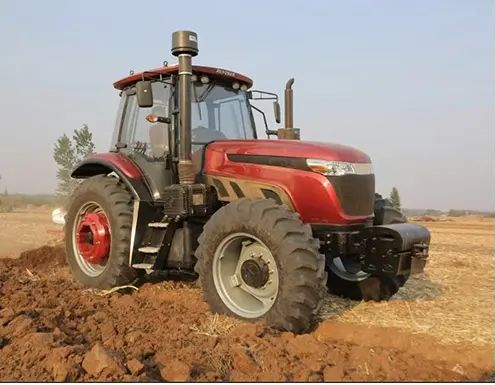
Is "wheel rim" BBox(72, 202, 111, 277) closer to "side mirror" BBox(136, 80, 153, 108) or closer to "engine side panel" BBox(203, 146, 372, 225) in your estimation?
"side mirror" BBox(136, 80, 153, 108)

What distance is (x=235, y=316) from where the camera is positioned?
178 inches

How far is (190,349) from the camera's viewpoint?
3588mm

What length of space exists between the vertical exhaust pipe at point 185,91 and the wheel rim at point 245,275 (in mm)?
992

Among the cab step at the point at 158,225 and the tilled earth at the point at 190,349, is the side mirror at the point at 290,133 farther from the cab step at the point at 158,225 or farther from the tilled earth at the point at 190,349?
the tilled earth at the point at 190,349

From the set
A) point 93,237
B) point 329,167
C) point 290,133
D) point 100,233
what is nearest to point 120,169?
point 100,233

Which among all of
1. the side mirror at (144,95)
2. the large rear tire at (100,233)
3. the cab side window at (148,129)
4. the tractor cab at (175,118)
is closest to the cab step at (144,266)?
the large rear tire at (100,233)

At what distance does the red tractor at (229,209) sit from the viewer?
438 cm

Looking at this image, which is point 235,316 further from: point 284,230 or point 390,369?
point 390,369

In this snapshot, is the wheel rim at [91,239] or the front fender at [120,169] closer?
the front fender at [120,169]

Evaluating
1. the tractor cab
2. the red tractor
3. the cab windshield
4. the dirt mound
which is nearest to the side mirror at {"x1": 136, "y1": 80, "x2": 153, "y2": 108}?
the red tractor

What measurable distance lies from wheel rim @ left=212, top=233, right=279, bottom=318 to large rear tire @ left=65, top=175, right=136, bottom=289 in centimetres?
149

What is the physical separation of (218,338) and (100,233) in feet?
9.00

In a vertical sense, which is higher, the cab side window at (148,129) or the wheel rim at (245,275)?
the cab side window at (148,129)

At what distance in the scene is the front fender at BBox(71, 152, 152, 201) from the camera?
5730 millimetres
